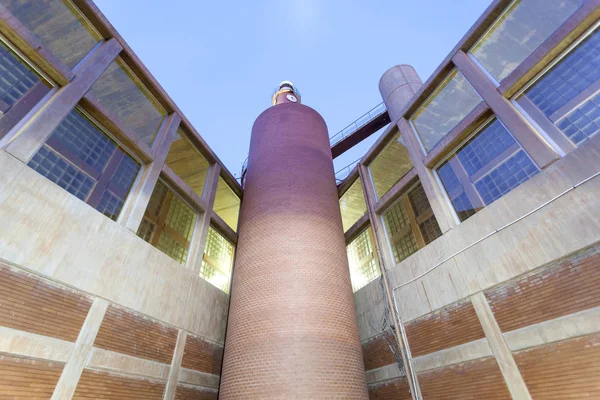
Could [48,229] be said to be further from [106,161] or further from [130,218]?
[106,161]

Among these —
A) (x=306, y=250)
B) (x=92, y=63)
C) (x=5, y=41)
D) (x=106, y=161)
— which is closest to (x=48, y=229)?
(x=106, y=161)

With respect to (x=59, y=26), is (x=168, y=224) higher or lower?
lower

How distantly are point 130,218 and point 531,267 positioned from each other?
38.2ft

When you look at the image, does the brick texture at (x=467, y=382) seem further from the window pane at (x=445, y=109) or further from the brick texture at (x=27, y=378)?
the brick texture at (x=27, y=378)

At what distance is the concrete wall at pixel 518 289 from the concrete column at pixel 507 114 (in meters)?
0.58

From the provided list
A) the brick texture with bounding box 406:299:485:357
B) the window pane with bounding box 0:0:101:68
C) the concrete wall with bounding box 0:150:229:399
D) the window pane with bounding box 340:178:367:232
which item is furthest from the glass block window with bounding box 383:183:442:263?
the window pane with bounding box 0:0:101:68

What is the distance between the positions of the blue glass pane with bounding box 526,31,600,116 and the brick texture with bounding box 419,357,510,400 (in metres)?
7.35

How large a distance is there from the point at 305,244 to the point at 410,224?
4468 millimetres

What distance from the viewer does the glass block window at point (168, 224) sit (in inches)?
459

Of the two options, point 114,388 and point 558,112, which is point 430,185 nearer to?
point 558,112

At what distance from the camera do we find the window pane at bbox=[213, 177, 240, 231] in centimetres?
1773

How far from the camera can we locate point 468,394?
28.1 ft

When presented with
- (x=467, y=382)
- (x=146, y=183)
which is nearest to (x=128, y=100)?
(x=146, y=183)

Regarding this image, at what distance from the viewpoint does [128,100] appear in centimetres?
1288
